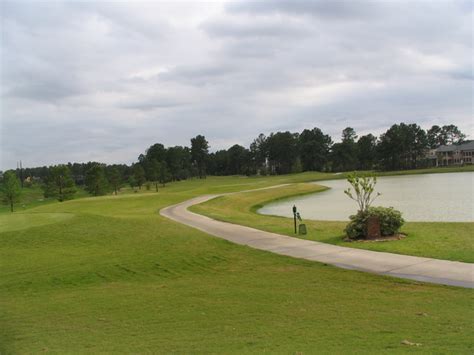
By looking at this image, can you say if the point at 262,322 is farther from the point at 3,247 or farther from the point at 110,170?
the point at 110,170

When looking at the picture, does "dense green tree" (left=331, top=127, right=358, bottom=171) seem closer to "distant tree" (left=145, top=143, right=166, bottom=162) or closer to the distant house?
the distant house

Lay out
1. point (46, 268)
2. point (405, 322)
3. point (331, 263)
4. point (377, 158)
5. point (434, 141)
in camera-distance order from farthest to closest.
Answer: point (434, 141), point (377, 158), point (46, 268), point (331, 263), point (405, 322)

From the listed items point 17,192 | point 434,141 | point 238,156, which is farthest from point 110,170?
point 434,141

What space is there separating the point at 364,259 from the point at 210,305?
237 inches

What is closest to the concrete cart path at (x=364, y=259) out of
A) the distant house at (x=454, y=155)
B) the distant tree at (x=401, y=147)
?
the distant tree at (x=401, y=147)

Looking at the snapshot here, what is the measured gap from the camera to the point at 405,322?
276 inches

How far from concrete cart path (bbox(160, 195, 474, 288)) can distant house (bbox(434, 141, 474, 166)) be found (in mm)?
141825

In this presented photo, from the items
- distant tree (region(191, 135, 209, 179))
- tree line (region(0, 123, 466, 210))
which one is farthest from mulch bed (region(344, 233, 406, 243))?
distant tree (region(191, 135, 209, 179))

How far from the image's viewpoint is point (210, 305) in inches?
346

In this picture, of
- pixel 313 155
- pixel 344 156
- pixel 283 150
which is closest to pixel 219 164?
pixel 283 150

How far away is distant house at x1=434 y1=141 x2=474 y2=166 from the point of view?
14038cm

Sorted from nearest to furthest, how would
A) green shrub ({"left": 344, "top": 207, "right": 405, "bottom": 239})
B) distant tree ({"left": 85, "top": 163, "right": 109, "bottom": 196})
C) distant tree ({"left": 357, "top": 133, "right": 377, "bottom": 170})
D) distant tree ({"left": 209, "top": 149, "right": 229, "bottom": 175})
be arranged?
green shrub ({"left": 344, "top": 207, "right": 405, "bottom": 239}) → distant tree ({"left": 85, "top": 163, "right": 109, "bottom": 196}) → distant tree ({"left": 357, "top": 133, "right": 377, "bottom": 170}) → distant tree ({"left": 209, "top": 149, "right": 229, "bottom": 175})

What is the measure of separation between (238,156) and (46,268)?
469 feet

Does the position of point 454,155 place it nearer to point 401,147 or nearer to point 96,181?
point 401,147
